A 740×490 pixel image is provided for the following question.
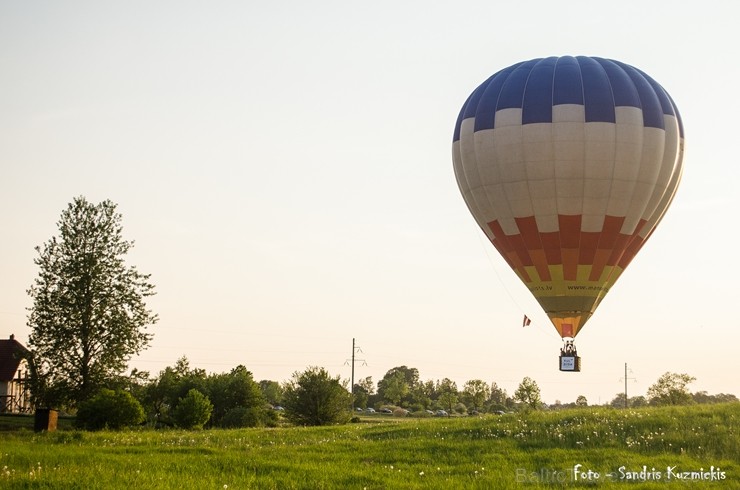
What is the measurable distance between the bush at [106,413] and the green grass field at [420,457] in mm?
5361

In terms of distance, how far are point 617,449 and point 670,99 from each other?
22495 mm

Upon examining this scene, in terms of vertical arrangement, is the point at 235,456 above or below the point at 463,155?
below

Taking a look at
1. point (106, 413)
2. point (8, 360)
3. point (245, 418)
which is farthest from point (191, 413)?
point (8, 360)

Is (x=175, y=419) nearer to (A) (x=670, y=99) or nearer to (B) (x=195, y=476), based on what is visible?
(B) (x=195, y=476)

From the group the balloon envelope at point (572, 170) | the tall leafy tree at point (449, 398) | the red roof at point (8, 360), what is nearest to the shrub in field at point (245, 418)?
the balloon envelope at point (572, 170)

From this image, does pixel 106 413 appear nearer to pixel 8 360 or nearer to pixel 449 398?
pixel 8 360

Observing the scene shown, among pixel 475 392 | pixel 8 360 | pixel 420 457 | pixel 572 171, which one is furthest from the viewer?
pixel 475 392

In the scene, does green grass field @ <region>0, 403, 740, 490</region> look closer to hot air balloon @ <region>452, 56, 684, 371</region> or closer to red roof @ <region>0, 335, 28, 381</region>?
hot air balloon @ <region>452, 56, 684, 371</region>

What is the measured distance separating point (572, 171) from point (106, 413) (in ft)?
75.6

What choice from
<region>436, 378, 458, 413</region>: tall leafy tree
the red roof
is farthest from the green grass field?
<region>436, 378, 458, 413</region>: tall leafy tree

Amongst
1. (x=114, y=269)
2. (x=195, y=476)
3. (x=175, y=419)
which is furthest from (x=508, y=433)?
(x=114, y=269)

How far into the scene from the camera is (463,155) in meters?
41.3

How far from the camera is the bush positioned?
36594mm

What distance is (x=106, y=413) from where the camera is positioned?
3675 cm
